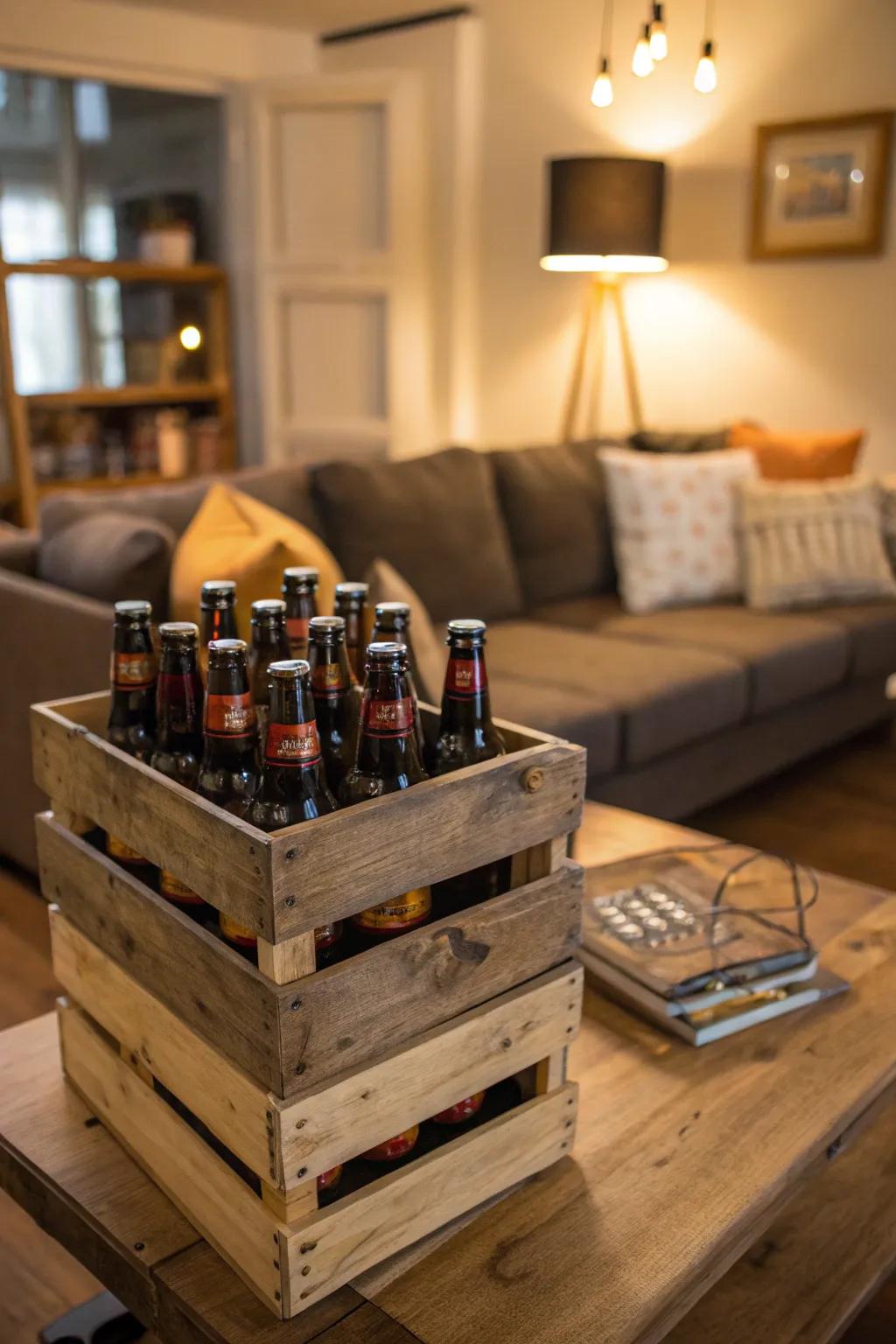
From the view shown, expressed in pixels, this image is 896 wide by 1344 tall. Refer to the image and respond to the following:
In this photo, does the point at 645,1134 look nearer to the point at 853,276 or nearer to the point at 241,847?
the point at 241,847

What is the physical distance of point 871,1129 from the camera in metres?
1.44

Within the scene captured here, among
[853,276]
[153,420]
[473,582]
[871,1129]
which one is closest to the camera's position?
[871,1129]

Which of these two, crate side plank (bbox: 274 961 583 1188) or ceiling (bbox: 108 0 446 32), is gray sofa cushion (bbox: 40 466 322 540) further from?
ceiling (bbox: 108 0 446 32)

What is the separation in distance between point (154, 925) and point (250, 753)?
15cm

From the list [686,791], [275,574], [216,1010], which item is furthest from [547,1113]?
[686,791]

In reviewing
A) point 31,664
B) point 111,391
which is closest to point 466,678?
point 31,664

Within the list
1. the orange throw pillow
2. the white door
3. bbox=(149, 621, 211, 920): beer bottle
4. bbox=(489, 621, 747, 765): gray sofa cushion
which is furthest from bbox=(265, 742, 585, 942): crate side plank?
the white door

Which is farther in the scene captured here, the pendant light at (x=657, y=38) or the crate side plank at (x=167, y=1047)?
the pendant light at (x=657, y=38)

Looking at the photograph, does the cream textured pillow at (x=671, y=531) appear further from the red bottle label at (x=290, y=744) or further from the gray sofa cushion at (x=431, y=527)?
the red bottle label at (x=290, y=744)

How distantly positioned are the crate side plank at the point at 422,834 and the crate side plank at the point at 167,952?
7 cm

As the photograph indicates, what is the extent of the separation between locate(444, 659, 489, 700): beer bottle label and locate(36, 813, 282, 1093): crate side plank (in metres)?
0.29

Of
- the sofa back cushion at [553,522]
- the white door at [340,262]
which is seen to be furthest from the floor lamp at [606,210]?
the white door at [340,262]

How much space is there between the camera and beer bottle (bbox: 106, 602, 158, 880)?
999 mm

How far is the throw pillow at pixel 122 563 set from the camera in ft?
7.11
